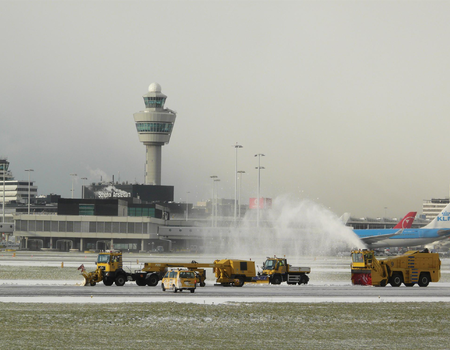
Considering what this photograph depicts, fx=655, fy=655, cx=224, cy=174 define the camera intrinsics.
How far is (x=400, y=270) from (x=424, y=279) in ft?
7.37

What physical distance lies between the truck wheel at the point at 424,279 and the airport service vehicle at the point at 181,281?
68.4ft

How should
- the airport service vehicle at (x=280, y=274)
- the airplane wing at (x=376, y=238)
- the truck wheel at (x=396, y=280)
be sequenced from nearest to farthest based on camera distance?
1. the airport service vehicle at (x=280, y=274)
2. the truck wheel at (x=396, y=280)
3. the airplane wing at (x=376, y=238)

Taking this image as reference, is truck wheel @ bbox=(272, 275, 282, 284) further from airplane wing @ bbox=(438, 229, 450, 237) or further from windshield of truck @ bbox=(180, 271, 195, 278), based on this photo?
airplane wing @ bbox=(438, 229, 450, 237)

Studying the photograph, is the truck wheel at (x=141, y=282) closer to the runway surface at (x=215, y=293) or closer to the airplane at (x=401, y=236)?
the runway surface at (x=215, y=293)

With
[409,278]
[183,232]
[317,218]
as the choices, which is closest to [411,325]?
[409,278]

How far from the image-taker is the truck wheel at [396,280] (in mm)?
54978

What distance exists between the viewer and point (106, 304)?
3759 cm

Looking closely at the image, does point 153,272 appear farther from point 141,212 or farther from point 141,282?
point 141,212

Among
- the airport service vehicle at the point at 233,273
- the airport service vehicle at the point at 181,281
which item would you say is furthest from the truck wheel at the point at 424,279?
the airport service vehicle at the point at 181,281

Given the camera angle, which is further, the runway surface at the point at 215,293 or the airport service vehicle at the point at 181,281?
the airport service vehicle at the point at 181,281

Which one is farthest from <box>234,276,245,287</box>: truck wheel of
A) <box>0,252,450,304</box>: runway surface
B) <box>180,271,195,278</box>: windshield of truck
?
<box>180,271,195,278</box>: windshield of truck

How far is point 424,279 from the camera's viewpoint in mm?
55375

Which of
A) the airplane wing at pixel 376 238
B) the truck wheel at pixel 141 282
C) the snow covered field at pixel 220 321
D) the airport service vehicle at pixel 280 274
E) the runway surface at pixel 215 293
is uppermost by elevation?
the airplane wing at pixel 376 238

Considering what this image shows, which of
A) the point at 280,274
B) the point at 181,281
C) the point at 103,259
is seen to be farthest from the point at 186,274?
the point at 280,274
